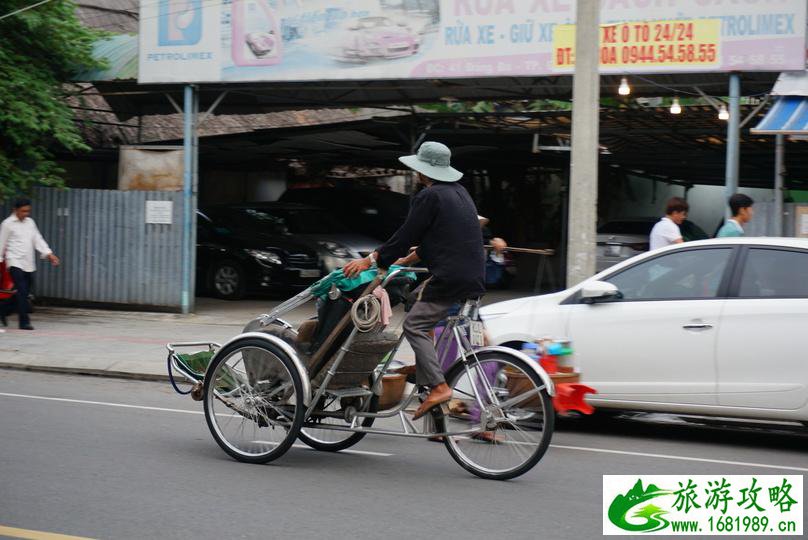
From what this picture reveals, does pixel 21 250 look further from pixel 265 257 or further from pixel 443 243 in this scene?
pixel 443 243

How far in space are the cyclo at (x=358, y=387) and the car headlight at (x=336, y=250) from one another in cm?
1100

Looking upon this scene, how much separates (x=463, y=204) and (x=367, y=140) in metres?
15.2

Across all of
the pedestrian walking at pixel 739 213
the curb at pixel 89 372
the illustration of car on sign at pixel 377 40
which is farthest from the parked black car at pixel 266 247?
the pedestrian walking at pixel 739 213

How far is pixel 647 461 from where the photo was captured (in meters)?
7.17

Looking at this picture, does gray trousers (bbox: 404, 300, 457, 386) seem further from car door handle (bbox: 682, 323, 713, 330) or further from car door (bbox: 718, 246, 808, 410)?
car door (bbox: 718, 246, 808, 410)

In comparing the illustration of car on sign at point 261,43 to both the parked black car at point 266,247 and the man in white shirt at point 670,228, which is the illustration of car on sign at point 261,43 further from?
the man in white shirt at point 670,228

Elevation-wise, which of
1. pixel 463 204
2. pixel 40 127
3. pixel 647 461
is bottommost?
pixel 647 461

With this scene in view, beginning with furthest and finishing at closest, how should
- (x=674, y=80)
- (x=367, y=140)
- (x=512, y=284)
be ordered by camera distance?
1. (x=512, y=284)
2. (x=367, y=140)
3. (x=674, y=80)

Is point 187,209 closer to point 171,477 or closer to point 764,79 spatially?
point 764,79

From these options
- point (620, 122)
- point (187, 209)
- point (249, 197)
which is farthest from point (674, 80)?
point (249, 197)

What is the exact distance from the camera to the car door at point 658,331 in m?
7.70

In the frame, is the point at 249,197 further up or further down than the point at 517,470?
further up

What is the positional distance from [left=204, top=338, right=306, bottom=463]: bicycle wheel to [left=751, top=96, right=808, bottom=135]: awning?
7033 mm

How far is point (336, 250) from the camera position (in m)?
18.1
